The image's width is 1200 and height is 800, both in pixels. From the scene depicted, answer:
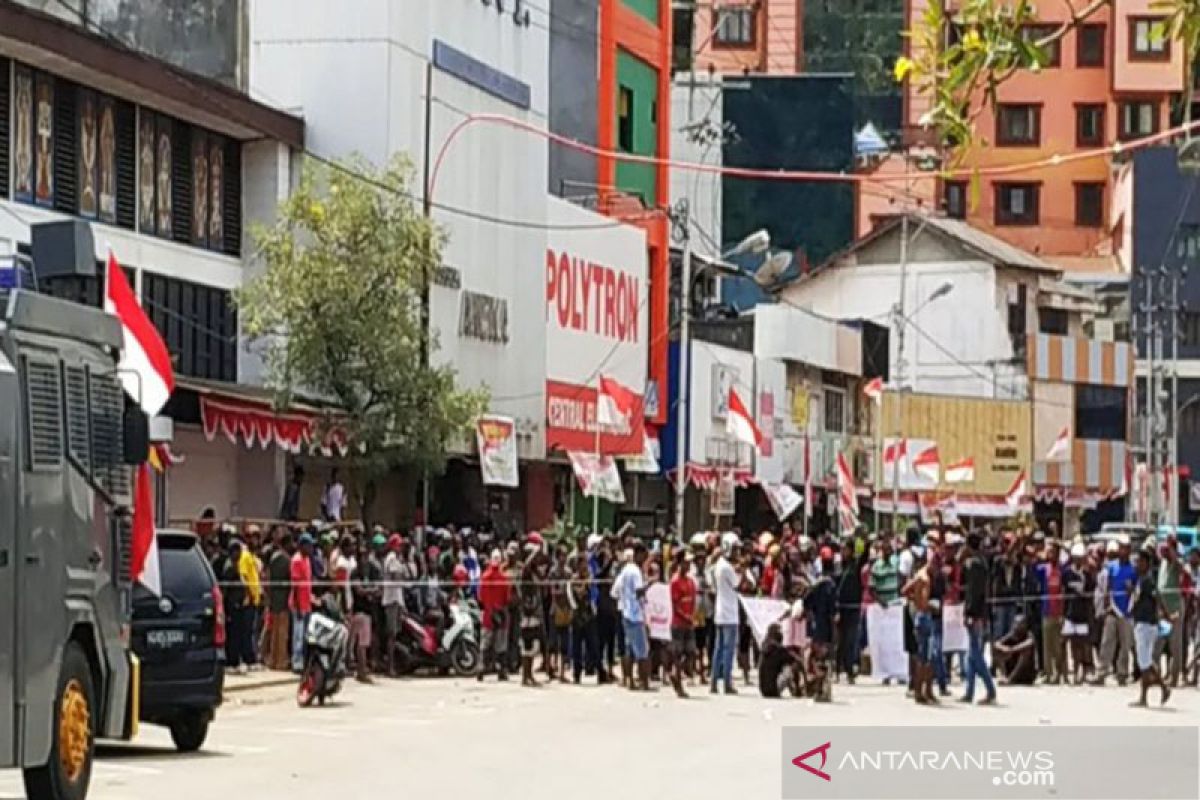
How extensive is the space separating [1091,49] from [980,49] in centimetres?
9095

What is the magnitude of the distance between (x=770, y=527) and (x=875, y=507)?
386 centimetres

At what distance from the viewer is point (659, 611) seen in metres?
32.0

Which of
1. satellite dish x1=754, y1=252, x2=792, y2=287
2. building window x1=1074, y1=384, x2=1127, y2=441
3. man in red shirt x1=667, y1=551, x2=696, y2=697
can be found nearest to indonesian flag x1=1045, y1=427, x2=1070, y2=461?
building window x1=1074, y1=384, x2=1127, y2=441

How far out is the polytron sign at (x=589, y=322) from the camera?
50500 millimetres

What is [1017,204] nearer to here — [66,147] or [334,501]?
[334,501]

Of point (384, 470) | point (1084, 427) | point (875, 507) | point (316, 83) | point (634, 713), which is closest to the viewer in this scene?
point (634, 713)

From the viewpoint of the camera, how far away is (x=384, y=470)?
3716cm

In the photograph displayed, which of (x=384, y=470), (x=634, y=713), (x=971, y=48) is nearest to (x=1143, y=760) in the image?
(x=634, y=713)

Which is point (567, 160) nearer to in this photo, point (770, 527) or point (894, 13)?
point (770, 527)

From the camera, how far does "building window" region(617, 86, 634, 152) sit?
187 ft

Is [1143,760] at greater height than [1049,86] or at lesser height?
lesser

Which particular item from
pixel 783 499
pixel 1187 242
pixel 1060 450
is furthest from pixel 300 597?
pixel 1187 242

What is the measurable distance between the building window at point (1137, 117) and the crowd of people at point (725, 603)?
59843 mm

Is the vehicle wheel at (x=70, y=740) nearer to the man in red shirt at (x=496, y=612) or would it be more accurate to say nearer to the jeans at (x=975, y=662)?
the jeans at (x=975, y=662)
